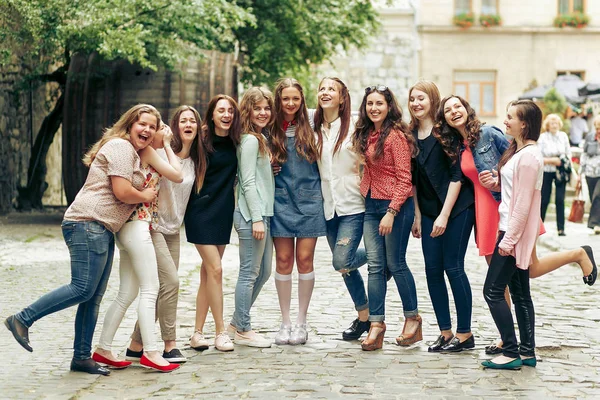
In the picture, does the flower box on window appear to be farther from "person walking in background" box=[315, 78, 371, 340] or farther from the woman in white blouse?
"person walking in background" box=[315, 78, 371, 340]

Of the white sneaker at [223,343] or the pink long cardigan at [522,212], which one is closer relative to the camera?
the pink long cardigan at [522,212]

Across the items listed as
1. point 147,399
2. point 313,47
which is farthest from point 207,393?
point 313,47

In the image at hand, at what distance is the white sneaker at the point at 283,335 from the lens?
708cm

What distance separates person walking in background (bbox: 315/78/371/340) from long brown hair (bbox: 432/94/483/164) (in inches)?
22.6

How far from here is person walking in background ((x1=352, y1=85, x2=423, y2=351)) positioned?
6836 millimetres

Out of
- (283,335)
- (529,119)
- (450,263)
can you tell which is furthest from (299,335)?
(529,119)

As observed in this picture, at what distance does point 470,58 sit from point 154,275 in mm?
29843

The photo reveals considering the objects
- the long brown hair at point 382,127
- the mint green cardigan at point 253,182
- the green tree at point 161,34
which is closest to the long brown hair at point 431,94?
the long brown hair at point 382,127

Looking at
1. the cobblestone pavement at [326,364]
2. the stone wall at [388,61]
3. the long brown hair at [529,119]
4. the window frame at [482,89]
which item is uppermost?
the stone wall at [388,61]

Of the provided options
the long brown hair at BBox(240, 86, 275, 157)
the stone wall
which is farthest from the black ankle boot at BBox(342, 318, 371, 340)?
the stone wall

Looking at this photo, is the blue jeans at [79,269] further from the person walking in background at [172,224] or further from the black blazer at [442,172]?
the black blazer at [442,172]

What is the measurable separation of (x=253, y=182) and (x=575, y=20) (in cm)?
2971

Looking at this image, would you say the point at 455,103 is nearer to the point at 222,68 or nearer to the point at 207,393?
the point at 207,393

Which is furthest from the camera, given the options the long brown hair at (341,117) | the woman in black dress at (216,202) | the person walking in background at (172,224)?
the long brown hair at (341,117)
